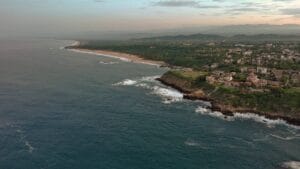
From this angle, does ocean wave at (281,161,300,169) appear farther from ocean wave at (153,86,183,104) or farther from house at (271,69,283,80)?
house at (271,69,283,80)

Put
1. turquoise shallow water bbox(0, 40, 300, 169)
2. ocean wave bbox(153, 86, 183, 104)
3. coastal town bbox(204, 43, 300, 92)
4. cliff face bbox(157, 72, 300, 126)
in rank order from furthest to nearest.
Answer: coastal town bbox(204, 43, 300, 92)
ocean wave bbox(153, 86, 183, 104)
cliff face bbox(157, 72, 300, 126)
turquoise shallow water bbox(0, 40, 300, 169)

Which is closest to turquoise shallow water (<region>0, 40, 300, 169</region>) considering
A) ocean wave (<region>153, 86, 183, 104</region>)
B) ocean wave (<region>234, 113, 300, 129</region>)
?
ocean wave (<region>153, 86, 183, 104</region>)

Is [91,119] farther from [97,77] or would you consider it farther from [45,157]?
[97,77]

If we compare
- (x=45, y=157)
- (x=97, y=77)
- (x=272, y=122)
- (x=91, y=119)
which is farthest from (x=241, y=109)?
(x=97, y=77)

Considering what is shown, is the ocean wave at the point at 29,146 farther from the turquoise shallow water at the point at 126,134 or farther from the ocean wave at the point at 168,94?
the ocean wave at the point at 168,94

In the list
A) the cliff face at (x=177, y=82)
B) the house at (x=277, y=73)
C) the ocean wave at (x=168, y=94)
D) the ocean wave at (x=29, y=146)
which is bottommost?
the ocean wave at (x=29, y=146)

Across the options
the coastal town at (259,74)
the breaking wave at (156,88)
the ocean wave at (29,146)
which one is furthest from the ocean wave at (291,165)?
the breaking wave at (156,88)

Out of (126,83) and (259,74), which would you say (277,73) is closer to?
(259,74)
